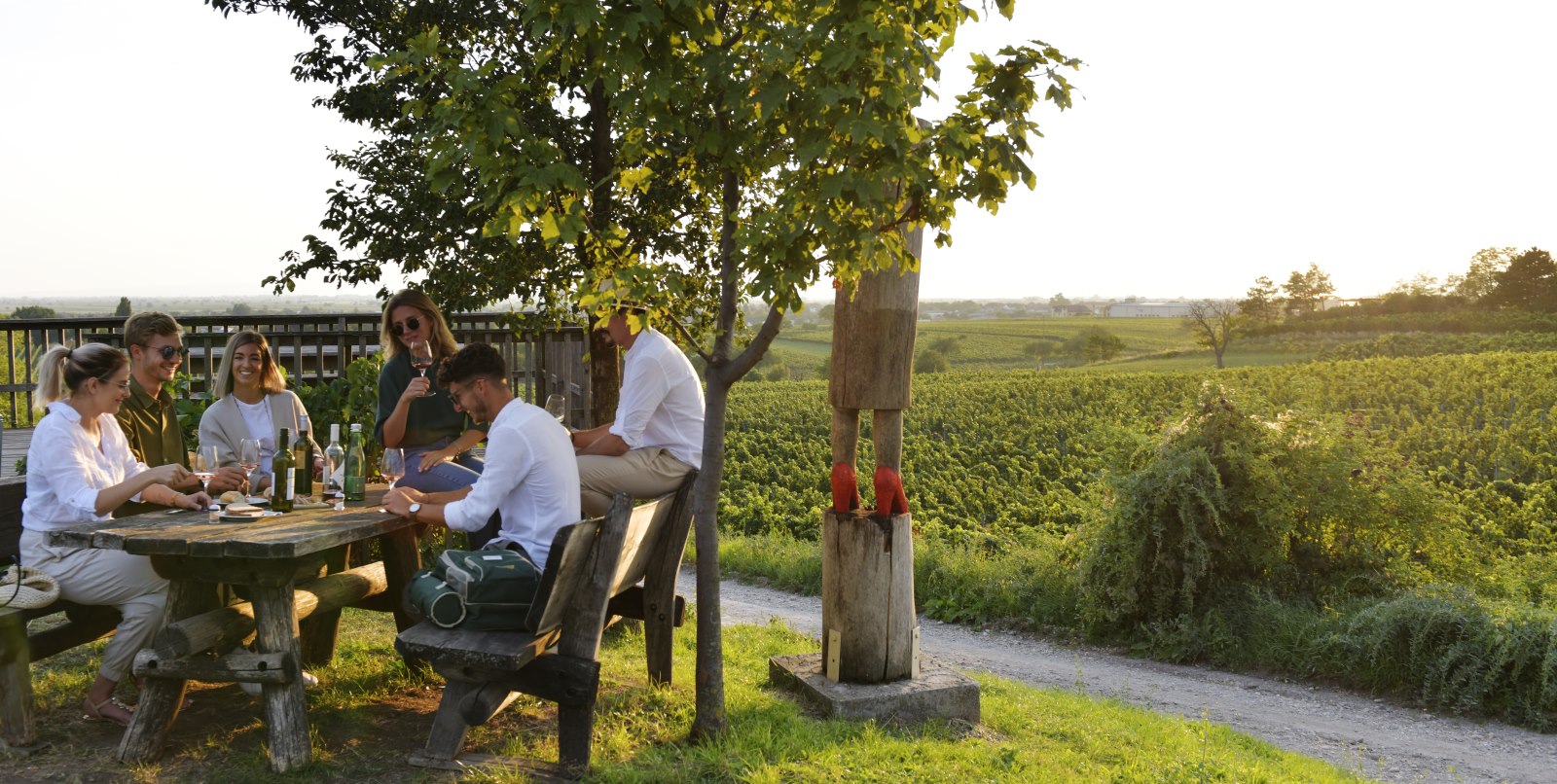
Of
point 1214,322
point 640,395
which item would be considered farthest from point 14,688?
point 1214,322

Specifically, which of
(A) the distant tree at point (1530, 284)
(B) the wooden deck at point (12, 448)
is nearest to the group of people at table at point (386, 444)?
(B) the wooden deck at point (12, 448)

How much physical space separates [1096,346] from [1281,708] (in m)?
76.6

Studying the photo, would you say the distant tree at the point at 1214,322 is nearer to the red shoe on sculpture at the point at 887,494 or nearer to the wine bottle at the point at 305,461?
the red shoe on sculpture at the point at 887,494

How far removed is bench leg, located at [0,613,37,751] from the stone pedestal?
10.0ft

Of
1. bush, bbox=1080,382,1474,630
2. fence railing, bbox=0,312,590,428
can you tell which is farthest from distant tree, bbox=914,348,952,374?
bush, bbox=1080,382,1474,630

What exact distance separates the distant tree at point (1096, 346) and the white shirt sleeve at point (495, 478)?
76729 millimetres

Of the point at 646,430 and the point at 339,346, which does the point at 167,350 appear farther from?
the point at 339,346

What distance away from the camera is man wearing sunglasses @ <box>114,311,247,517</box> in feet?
16.3

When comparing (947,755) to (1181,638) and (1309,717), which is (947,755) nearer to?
(1309,717)

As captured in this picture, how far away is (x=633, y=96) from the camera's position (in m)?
4.02

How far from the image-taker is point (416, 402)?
5629mm

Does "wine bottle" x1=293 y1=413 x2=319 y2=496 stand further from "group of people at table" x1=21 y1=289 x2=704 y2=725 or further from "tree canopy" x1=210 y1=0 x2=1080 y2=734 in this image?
"tree canopy" x1=210 y1=0 x2=1080 y2=734

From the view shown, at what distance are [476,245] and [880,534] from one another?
4797 millimetres

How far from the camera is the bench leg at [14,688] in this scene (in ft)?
13.6
